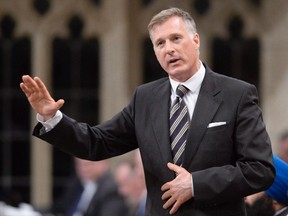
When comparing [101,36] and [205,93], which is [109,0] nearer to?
[101,36]

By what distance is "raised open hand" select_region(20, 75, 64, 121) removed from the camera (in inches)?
162

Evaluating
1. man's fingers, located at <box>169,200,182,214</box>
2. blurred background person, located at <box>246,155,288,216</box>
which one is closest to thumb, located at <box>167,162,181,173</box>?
man's fingers, located at <box>169,200,182,214</box>

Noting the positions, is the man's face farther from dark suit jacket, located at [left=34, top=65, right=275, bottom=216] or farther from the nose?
dark suit jacket, located at [left=34, top=65, right=275, bottom=216]

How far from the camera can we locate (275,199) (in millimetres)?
4566

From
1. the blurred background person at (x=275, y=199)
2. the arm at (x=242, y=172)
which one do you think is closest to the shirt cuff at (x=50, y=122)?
the arm at (x=242, y=172)

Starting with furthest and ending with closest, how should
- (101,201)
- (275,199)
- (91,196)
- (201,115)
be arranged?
(91,196)
(101,201)
(275,199)
(201,115)

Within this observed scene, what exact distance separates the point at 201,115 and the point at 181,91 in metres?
0.12

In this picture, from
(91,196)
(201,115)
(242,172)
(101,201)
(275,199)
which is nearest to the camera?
(242,172)

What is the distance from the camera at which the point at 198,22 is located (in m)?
10.2

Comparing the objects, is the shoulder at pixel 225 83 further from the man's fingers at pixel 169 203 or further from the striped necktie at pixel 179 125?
the man's fingers at pixel 169 203

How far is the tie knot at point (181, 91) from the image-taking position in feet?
13.6

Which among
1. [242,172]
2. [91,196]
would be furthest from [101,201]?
[242,172]

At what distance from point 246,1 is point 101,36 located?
128 centimetres

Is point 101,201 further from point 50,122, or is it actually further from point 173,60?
point 173,60
